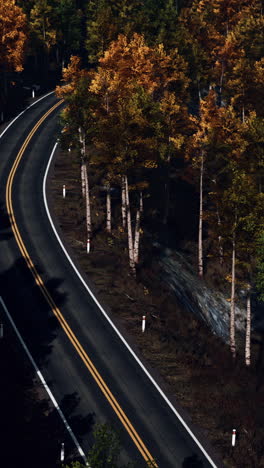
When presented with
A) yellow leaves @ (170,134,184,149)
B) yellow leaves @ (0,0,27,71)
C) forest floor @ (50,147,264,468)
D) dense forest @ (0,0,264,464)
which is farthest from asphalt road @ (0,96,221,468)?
yellow leaves @ (0,0,27,71)

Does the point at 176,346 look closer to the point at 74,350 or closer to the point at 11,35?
the point at 74,350

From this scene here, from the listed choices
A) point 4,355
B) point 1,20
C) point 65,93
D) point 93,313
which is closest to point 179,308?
point 93,313

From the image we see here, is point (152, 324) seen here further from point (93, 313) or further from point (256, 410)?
point (256, 410)

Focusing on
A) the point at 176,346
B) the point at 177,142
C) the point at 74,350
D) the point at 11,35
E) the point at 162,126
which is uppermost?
the point at 11,35

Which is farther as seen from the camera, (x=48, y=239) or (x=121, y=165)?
(x=48, y=239)

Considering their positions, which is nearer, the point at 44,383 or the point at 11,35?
the point at 44,383

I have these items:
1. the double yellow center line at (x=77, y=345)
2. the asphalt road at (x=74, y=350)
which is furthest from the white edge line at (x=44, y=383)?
the double yellow center line at (x=77, y=345)

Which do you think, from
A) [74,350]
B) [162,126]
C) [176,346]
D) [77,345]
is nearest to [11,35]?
[162,126]
